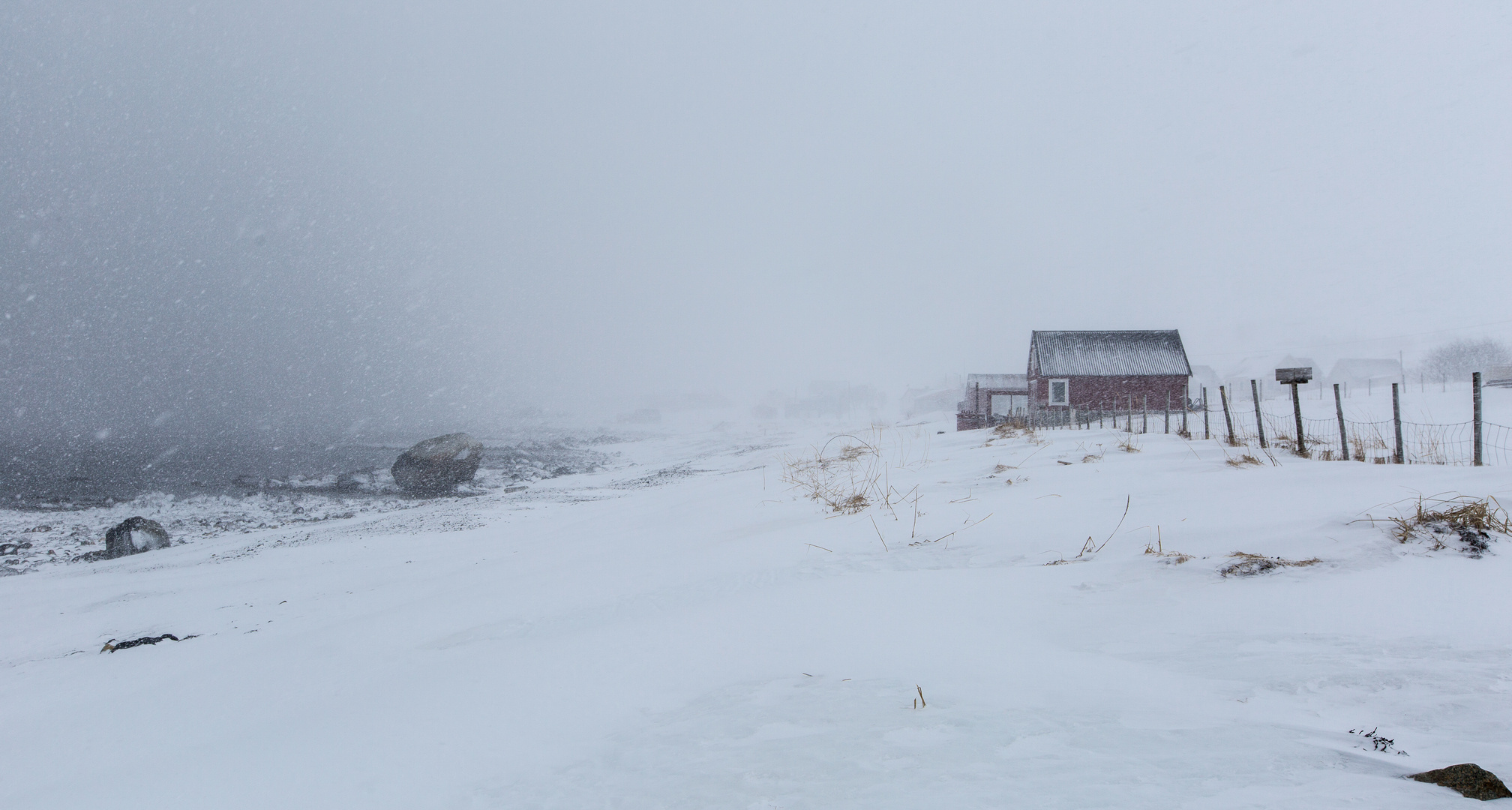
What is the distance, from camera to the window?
27.1 meters

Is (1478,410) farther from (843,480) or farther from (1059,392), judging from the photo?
(1059,392)

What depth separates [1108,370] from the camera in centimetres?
2684

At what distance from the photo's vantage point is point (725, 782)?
139 cm

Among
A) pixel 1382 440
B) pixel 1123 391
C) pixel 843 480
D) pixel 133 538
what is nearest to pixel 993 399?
pixel 1123 391

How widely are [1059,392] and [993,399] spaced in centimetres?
512

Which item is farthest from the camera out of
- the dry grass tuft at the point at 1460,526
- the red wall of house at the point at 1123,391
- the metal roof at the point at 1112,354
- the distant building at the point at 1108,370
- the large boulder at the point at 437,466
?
the metal roof at the point at 1112,354

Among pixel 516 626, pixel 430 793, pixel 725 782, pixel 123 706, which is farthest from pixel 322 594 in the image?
pixel 725 782

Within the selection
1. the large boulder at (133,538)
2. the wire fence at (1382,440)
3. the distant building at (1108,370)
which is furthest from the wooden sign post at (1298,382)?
the distant building at (1108,370)

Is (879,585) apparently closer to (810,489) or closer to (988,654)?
(988,654)

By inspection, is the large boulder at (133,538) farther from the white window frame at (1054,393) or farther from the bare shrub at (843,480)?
the white window frame at (1054,393)

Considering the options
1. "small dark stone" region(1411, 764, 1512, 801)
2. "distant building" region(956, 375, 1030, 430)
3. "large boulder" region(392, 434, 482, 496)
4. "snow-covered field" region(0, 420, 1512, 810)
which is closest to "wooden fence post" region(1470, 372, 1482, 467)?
"snow-covered field" region(0, 420, 1512, 810)

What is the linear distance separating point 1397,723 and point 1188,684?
427 mm

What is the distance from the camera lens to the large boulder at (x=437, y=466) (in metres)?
15.8

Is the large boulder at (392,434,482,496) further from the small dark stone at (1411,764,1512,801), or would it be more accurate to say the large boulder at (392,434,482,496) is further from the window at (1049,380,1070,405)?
the window at (1049,380,1070,405)
